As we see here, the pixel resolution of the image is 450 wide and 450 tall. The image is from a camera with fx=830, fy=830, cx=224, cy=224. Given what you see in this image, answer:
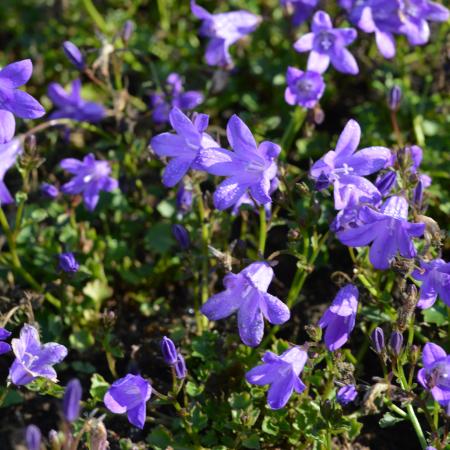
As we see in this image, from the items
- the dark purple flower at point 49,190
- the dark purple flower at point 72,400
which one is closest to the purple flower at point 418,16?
the dark purple flower at point 49,190

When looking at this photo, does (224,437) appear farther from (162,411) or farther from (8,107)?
(8,107)

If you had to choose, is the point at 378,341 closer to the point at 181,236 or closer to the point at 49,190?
the point at 181,236

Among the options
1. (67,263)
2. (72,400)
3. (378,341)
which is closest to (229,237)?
(67,263)

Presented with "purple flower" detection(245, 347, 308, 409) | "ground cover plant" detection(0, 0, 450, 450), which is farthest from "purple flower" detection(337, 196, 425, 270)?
"purple flower" detection(245, 347, 308, 409)

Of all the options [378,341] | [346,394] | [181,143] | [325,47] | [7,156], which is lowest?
[346,394]

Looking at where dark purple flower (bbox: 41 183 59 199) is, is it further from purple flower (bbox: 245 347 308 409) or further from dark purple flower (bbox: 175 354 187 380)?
purple flower (bbox: 245 347 308 409)

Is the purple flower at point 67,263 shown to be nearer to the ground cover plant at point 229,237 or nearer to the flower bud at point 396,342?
the ground cover plant at point 229,237

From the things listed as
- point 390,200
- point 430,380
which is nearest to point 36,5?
point 390,200
